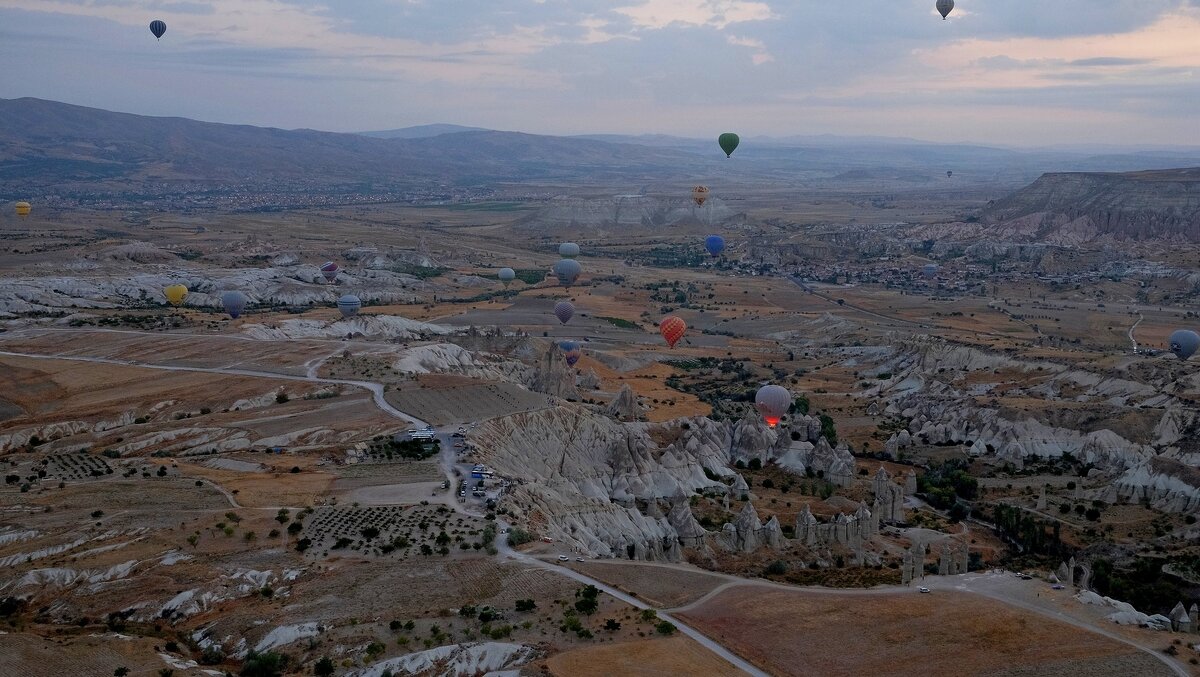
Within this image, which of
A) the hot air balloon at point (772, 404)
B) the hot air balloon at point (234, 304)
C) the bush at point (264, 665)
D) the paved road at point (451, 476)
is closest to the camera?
the bush at point (264, 665)

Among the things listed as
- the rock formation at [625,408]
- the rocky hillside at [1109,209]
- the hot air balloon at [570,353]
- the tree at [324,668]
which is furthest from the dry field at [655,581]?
the rocky hillside at [1109,209]

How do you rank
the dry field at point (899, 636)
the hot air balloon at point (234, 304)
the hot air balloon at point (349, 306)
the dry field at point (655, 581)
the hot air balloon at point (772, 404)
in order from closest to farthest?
the dry field at point (899, 636)
the dry field at point (655, 581)
the hot air balloon at point (772, 404)
the hot air balloon at point (234, 304)
the hot air balloon at point (349, 306)

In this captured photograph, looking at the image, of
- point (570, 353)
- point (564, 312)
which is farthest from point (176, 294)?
point (570, 353)

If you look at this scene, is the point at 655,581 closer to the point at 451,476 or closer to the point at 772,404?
the point at 451,476

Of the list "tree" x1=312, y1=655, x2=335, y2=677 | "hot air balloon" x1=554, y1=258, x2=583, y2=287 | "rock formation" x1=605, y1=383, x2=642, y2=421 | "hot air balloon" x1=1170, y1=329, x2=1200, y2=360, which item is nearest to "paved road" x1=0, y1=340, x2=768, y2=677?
"tree" x1=312, y1=655, x2=335, y2=677

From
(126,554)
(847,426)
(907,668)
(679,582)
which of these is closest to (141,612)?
(126,554)

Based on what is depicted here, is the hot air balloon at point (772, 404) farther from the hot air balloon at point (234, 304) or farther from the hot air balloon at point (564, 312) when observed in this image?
the hot air balloon at point (234, 304)

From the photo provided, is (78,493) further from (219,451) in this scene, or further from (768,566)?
(768,566)
